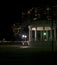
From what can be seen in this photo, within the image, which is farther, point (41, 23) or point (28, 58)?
point (41, 23)

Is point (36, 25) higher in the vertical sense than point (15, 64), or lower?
higher

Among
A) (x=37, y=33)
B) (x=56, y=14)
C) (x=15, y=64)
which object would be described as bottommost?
(x=15, y=64)

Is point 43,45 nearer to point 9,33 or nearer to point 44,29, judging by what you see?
point 44,29

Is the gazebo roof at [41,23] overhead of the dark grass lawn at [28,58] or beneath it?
overhead

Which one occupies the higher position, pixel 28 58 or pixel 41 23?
pixel 41 23

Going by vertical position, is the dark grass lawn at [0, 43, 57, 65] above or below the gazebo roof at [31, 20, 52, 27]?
below

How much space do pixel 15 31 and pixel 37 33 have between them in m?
28.3

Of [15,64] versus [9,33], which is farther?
[9,33]


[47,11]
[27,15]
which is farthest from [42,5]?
[27,15]

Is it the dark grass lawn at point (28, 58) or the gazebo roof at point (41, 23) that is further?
the gazebo roof at point (41, 23)

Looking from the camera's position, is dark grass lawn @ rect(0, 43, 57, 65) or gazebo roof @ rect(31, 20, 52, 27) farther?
gazebo roof @ rect(31, 20, 52, 27)

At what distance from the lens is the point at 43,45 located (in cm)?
3831

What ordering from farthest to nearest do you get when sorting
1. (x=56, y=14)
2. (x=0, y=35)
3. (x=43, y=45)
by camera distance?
(x=0, y=35) < (x=56, y=14) < (x=43, y=45)

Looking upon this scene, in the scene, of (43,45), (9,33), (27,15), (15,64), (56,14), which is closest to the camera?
(15,64)
